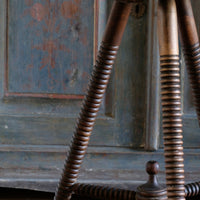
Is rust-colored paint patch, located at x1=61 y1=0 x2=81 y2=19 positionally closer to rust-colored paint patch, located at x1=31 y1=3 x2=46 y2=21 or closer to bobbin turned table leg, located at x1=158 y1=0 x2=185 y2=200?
rust-colored paint patch, located at x1=31 y1=3 x2=46 y2=21

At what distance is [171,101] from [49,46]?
537mm

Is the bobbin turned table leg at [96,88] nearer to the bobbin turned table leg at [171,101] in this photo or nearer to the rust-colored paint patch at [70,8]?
the bobbin turned table leg at [171,101]

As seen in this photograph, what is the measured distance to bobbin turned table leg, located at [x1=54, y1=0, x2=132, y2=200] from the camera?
2.01 ft

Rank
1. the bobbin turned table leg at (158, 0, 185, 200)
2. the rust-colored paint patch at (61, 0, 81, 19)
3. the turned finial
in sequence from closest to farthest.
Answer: the bobbin turned table leg at (158, 0, 185, 200)
the turned finial
the rust-colored paint patch at (61, 0, 81, 19)

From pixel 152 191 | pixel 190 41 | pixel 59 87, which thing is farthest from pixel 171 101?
pixel 59 87

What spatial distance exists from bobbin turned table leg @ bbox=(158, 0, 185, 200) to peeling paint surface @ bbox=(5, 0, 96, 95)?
1.49 feet

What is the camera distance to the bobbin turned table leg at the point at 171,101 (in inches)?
21.0

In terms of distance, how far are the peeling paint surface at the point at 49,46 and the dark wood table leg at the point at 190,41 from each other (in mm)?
430

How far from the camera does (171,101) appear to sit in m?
0.55

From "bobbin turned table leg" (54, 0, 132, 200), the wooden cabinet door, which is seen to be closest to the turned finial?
"bobbin turned table leg" (54, 0, 132, 200)

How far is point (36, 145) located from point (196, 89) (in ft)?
1.81

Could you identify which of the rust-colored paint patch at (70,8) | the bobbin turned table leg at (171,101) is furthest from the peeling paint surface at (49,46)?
the bobbin turned table leg at (171,101)

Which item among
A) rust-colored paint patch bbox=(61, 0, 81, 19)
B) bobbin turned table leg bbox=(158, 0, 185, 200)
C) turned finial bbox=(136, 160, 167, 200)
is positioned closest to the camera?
bobbin turned table leg bbox=(158, 0, 185, 200)

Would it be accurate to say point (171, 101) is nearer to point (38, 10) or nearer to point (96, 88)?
point (96, 88)
